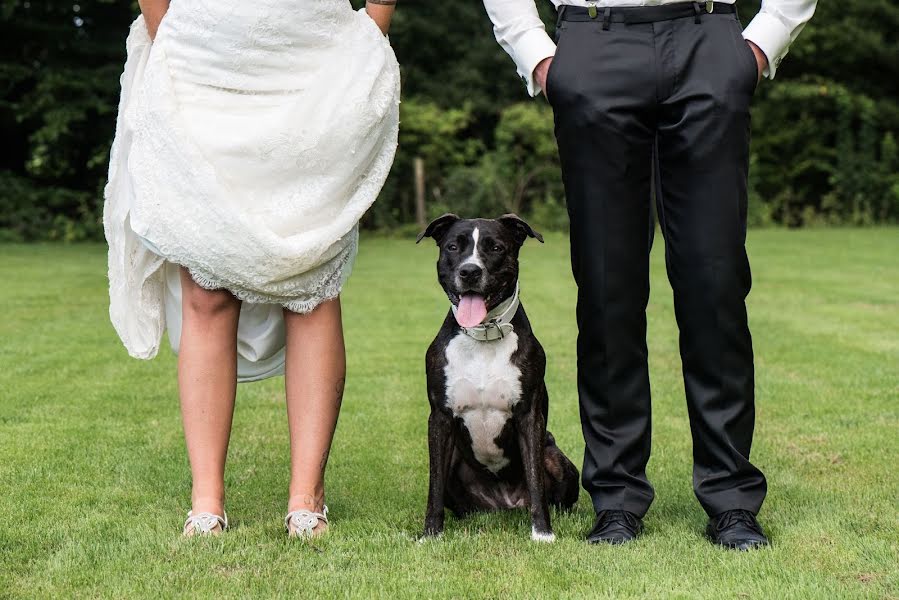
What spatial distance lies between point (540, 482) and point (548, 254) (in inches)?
510

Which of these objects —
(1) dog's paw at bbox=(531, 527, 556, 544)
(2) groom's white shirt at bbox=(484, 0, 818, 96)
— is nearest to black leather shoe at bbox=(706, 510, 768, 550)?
(1) dog's paw at bbox=(531, 527, 556, 544)

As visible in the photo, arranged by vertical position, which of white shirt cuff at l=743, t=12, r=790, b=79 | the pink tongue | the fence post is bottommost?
the fence post

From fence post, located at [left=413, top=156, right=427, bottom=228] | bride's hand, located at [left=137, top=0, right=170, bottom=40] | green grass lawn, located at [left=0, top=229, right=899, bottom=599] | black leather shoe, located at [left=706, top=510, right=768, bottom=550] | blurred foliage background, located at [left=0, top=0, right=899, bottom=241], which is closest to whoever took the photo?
green grass lawn, located at [left=0, top=229, right=899, bottom=599]

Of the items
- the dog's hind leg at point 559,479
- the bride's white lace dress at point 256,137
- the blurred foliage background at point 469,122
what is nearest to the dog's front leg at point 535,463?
the dog's hind leg at point 559,479

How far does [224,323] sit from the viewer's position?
3.60m

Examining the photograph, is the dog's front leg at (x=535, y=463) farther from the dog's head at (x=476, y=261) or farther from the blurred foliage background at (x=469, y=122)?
the blurred foliage background at (x=469, y=122)

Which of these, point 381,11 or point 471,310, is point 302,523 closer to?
point 471,310

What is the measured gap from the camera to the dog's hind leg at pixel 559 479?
385 cm

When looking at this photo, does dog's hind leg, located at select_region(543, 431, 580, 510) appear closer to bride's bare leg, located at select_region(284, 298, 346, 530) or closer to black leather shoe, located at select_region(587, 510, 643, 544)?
black leather shoe, located at select_region(587, 510, 643, 544)

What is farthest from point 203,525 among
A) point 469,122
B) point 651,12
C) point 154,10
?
point 469,122

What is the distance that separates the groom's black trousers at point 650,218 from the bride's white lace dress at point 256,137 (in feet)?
2.18

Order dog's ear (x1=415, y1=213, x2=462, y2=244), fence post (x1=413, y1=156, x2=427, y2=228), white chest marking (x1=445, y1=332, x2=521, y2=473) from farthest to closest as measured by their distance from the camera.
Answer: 1. fence post (x1=413, y1=156, x2=427, y2=228)
2. dog's ear (x1=415, y1=213, x2=462, y2=244)
3. white chest marking (x1=445, y1=332, x2=521, y2=473)

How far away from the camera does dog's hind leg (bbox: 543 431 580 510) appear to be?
3.85 metres

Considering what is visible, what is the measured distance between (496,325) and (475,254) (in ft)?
0.78
